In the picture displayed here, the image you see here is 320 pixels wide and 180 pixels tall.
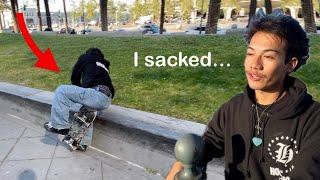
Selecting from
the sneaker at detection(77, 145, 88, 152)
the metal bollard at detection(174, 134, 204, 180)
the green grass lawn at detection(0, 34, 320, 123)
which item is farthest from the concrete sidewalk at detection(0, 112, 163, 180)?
the metal bollard at detection(174, 134, 204, 180)

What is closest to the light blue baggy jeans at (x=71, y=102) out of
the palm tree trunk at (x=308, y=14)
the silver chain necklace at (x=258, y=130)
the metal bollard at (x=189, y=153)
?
the silver chain necklace at (x=258, y=130)

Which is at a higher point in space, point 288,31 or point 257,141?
point 288,31

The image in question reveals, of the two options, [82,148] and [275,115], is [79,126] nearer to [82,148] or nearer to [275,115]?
[82,148]

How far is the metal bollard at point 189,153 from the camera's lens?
148cm

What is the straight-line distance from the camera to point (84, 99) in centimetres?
516

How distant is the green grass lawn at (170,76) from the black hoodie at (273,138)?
2980mm

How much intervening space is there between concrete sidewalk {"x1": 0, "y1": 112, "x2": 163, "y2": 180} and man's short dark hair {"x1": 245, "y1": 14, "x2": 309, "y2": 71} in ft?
9.44

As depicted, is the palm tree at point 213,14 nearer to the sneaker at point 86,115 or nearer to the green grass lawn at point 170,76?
the green grass lawn at point 170,76

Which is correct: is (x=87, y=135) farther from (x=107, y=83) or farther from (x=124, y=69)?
(x=124, y=69)

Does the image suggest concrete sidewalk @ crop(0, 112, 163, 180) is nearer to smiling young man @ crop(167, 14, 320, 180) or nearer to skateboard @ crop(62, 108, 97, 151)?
skateboard @ crop(62, 108, 97, 151)

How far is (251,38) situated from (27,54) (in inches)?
506

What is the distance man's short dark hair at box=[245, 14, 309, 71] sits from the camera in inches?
78.0

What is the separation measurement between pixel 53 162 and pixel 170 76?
3610 mm

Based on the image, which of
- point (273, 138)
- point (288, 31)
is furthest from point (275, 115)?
point (288, 31)
